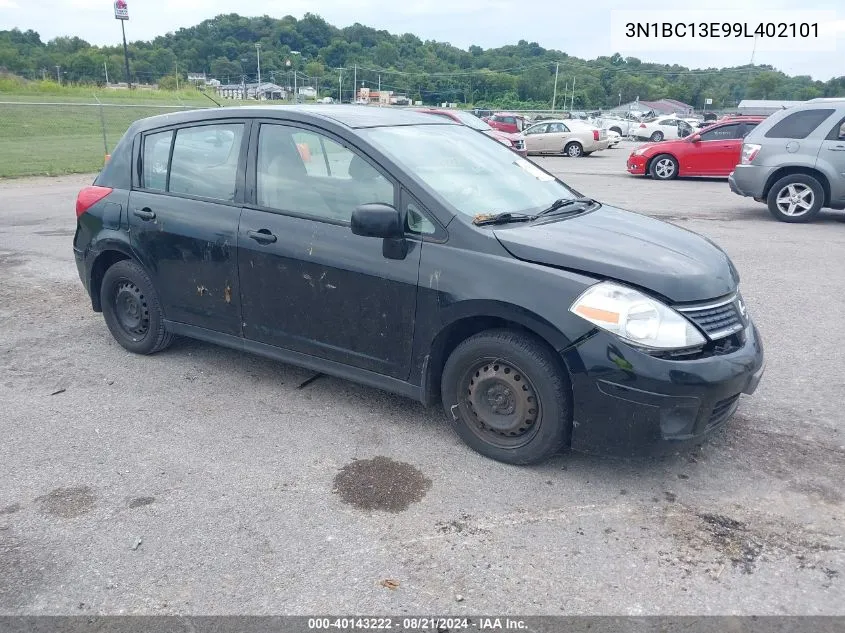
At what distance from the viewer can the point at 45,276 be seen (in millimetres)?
7680

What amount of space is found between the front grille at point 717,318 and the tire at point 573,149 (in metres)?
24.3

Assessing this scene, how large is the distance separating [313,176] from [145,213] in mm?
1420

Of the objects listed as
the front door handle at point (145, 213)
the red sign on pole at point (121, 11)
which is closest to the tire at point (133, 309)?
the front door handle at point (145, 213)

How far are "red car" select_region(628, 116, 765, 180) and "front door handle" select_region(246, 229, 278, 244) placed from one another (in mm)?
15462

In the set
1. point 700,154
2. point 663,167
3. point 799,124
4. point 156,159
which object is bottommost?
point 663,167

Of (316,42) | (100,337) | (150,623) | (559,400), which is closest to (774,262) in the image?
(559,400)

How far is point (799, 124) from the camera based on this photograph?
10922mm

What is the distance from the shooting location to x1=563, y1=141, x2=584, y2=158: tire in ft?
88.1

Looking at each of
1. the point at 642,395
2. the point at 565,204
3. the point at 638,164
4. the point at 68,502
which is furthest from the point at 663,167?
the point at 68,502

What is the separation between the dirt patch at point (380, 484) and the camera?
341 cm

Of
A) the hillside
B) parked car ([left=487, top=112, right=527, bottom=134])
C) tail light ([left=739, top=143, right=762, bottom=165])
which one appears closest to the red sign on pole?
the hillside

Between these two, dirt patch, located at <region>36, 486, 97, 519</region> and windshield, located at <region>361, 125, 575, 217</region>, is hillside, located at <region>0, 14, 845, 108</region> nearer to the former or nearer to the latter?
windshield, located at <region>361, 125, 575, 217</region>

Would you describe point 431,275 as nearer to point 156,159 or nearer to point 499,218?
point 499,218

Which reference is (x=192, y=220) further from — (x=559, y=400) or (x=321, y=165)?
(x=559, y=400)
